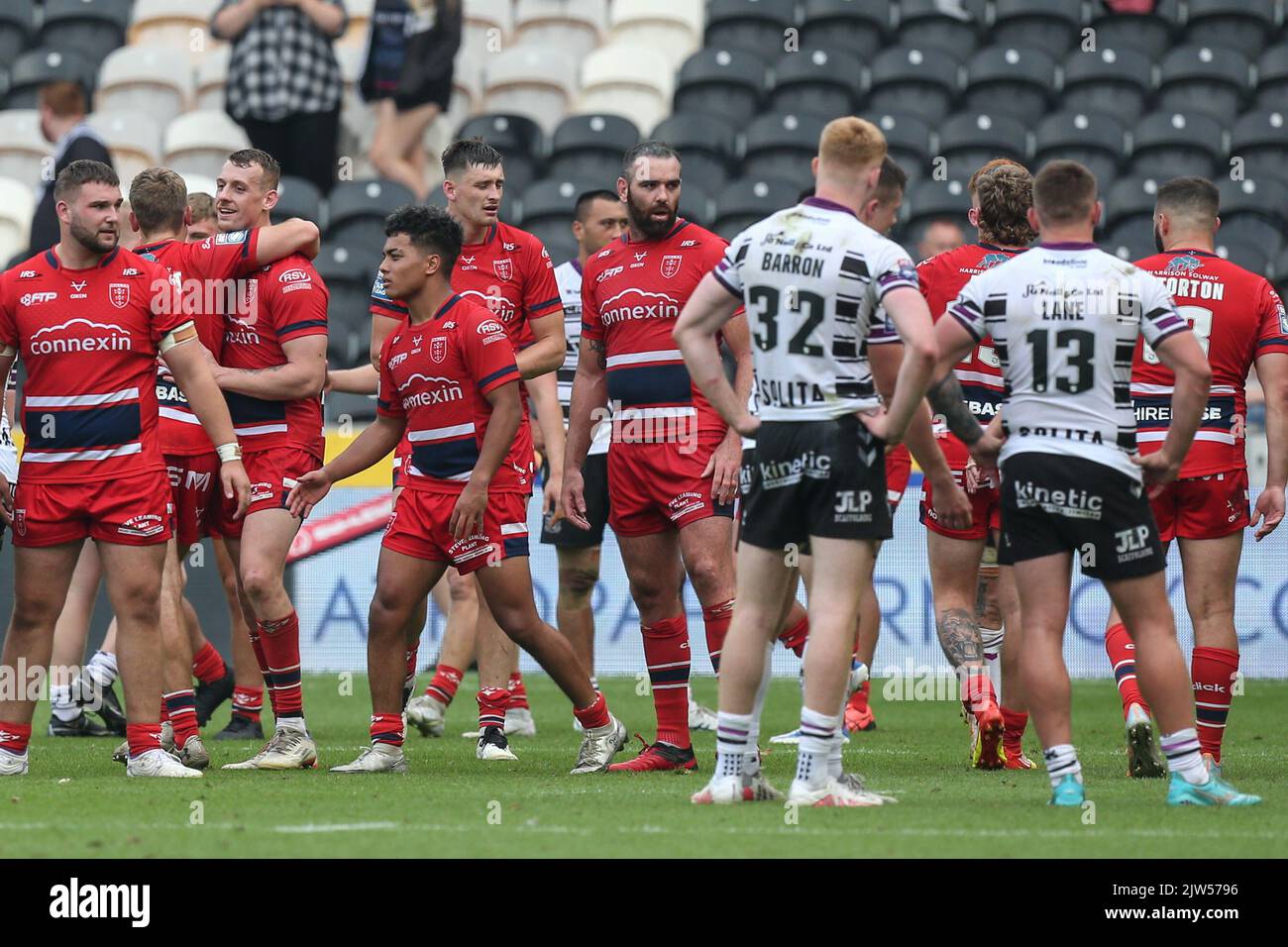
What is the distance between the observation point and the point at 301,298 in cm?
810

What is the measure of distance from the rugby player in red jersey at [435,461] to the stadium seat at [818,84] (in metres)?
11.2

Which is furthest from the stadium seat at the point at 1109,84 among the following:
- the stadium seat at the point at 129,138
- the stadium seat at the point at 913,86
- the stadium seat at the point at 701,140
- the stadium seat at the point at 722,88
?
the stadium seat at the point at 129,138

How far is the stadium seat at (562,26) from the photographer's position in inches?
818

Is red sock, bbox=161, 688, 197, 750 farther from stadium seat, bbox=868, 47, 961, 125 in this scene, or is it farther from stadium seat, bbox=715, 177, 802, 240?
stadium seat, bbox=868, 47, 961, 125

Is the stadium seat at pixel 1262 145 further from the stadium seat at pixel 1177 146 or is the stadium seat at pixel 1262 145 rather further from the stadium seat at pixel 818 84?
the stadium seat at pixel 818 84

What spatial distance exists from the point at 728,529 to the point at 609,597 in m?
5.39

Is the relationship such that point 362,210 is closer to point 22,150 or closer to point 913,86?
point 22,150

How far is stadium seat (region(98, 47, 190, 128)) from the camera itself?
65.5ft

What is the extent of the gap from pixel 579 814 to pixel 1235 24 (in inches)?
605

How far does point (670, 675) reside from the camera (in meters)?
7.85

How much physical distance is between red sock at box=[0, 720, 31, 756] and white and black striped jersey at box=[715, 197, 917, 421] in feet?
11.0

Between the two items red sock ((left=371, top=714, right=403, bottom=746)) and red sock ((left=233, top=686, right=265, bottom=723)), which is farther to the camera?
red sock ((left=233, top=686, right=265, bottom=723))

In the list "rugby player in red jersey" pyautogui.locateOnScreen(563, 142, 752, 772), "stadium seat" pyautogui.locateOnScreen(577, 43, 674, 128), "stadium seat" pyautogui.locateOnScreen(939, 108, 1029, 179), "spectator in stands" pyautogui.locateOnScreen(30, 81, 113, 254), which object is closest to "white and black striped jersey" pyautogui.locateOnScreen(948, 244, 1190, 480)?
"rugby player in red jersey" pyautogui.locateOnScreen(563, 142, 752, 772)
